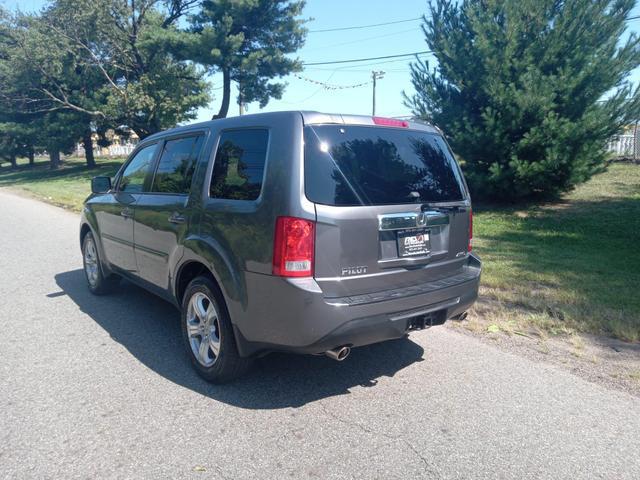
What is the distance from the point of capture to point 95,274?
243 inches

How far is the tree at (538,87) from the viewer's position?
10.7 m

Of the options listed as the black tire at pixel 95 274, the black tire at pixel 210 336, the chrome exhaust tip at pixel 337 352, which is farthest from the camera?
the black tire at pixel 95 274

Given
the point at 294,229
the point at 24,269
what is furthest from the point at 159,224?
the point at 24,269

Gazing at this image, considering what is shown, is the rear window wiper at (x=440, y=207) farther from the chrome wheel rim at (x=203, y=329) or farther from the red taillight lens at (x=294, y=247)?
the chrome wheel rim at (x=203, y=329)

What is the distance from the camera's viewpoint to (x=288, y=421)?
Answer: 10.9 feet

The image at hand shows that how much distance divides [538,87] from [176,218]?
30.1ft

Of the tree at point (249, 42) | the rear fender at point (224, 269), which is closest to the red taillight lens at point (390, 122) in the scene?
the rear fender at point (224, 269)

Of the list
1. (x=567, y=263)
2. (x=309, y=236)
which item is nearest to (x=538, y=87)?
(x=567, y=263)

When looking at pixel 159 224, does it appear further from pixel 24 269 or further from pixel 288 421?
pixel 24 269

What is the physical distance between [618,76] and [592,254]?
5.24 metres

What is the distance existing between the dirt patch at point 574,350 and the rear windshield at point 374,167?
1.52 m

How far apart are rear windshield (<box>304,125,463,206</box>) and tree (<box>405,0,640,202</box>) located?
7883mm

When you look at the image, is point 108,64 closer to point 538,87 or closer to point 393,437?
point 538,87

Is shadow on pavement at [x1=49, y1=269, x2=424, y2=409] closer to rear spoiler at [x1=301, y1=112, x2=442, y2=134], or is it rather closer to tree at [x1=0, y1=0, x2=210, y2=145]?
rear spoiler at [x1=301, y1=112, x2=442, y2=134]
